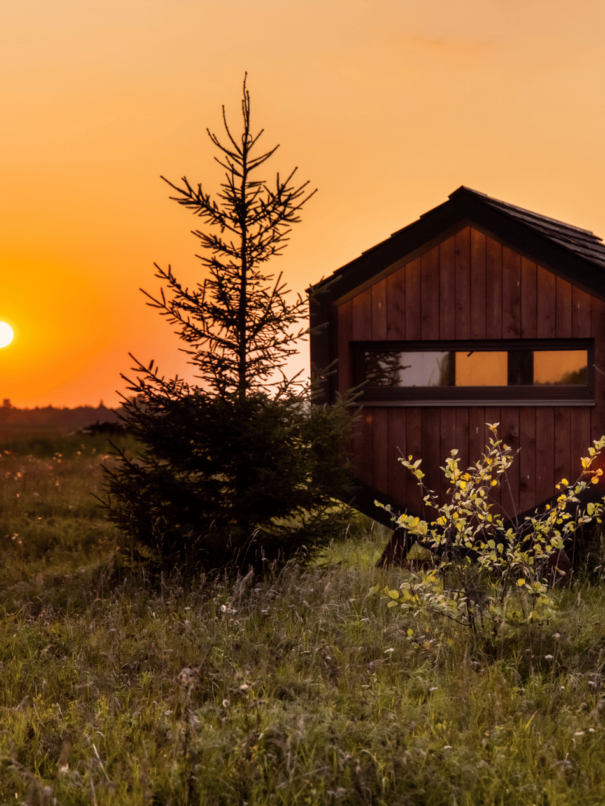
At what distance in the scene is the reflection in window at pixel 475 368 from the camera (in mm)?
8359

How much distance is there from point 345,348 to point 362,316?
0.43m

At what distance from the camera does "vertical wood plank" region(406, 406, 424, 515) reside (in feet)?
28.5

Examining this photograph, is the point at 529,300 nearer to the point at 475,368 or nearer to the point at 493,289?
the point at 493,289

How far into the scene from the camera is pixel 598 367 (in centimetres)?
813

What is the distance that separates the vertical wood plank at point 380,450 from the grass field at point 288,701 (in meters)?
1.63

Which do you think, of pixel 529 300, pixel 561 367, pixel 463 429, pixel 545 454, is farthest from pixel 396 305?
pixel 545 454

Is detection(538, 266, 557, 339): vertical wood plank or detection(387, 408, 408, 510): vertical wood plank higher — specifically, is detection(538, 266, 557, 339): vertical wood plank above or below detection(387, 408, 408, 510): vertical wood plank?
above

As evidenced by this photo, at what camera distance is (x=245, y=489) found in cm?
745

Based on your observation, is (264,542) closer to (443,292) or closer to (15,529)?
(443,292)

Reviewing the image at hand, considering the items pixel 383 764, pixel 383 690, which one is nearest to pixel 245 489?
pixel 383 690

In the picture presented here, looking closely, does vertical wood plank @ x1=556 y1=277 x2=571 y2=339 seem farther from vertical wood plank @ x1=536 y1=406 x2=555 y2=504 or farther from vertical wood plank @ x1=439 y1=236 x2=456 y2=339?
vertical wood plank @ x1=439 y1=236 x2=456 y2=339

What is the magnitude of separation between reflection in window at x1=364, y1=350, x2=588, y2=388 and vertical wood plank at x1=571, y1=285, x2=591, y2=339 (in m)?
0.24

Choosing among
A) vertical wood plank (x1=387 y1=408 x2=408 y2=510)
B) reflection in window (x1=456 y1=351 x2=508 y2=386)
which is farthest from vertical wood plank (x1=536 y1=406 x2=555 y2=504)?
vertical wood plank (x1=387 y1=408 x2=408 y2=510)

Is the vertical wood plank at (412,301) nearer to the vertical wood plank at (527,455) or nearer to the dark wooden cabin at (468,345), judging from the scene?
the dark wooden cabin at (468,345)
